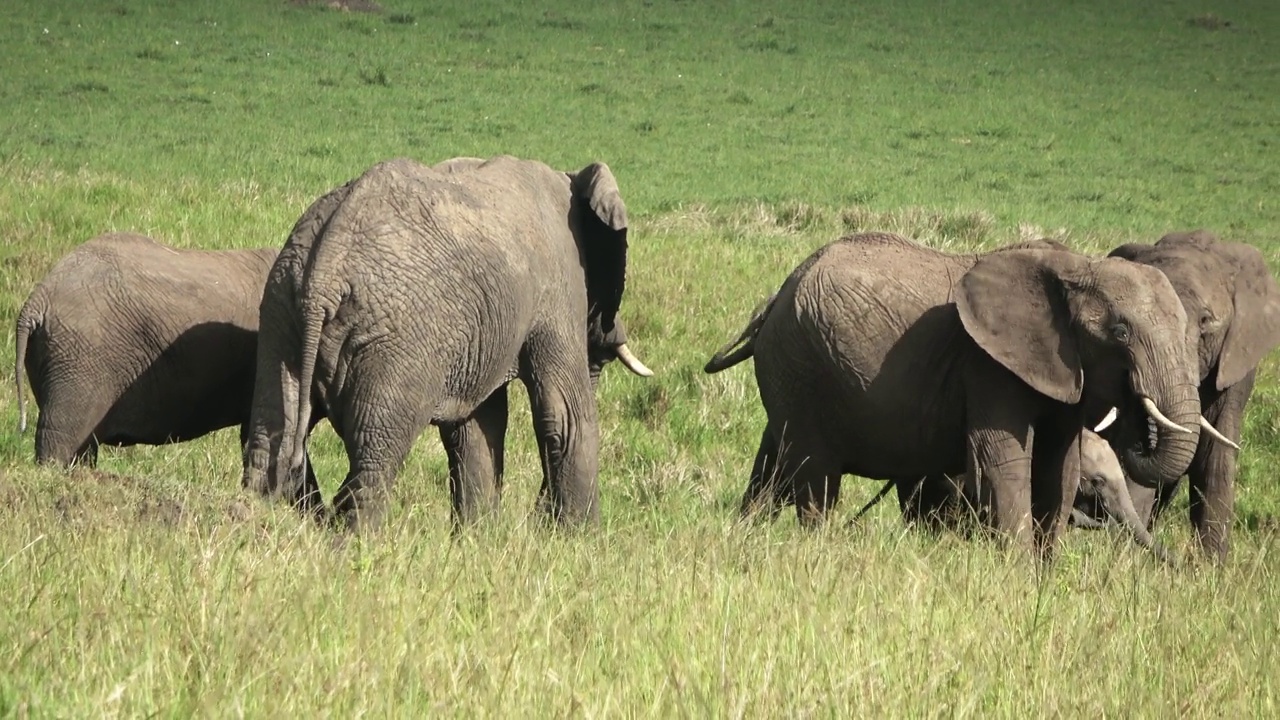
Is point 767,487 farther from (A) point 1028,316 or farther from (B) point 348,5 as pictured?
(B) point 348,5

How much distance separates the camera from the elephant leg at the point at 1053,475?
312 inches

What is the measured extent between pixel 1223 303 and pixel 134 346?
18.6ft


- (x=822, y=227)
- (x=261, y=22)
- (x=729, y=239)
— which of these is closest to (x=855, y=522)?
(x=729, y=239)

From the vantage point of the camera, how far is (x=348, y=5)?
1243 inches

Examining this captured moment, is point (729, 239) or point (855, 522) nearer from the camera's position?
point (855, 522)

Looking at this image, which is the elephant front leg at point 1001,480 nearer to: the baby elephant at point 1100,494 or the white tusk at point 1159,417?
the white tusk at point 1159,417

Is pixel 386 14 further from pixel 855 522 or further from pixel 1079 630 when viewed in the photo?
pixel 1079 630

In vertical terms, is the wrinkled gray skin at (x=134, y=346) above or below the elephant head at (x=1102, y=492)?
above

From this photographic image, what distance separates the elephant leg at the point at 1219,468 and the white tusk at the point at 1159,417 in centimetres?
171

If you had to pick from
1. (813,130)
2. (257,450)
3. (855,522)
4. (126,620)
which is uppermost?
(126,620)

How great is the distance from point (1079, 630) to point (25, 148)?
17094mm

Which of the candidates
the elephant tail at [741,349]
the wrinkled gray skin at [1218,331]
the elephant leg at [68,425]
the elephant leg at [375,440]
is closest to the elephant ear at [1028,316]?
the wrinkled gray skin at [1218,331]

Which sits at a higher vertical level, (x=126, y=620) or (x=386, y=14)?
(x=126, y=620)

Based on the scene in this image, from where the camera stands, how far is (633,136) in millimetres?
24422
